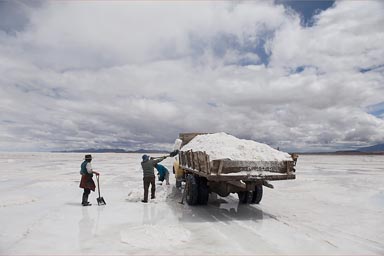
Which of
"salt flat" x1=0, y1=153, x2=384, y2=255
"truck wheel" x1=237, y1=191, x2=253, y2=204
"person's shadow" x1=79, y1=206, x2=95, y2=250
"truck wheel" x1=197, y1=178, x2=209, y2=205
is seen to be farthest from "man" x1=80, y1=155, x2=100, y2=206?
"truck wheel" x1=237, y1=191, x2=253, y2=204

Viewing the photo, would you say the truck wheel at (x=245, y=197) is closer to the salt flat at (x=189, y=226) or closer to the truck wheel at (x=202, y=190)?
the salt flat at (x=189, y=226)

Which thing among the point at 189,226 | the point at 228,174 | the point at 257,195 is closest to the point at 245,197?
the point at 257,195

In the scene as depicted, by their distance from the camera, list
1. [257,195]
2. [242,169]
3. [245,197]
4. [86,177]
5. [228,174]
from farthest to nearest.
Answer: [245,197]
[257,195]
[86,177]
[242,169]
[228,174]

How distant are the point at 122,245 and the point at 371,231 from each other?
5.52 meters

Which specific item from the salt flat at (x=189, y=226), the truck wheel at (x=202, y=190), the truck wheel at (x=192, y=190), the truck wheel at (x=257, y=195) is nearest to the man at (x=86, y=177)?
the salt flat at (x=189, y=226)

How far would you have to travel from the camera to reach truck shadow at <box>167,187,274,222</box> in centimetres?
771

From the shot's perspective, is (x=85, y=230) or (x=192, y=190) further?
(x=192, y=190)

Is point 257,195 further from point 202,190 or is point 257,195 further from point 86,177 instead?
point 86,177

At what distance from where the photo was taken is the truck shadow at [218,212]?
7.71m

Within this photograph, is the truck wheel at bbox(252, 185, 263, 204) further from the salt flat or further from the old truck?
the old truck

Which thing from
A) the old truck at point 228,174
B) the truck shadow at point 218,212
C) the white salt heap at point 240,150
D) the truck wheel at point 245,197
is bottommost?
the truck shadow at point 218,212

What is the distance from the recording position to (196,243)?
5.57 metres

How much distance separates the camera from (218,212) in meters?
8.54

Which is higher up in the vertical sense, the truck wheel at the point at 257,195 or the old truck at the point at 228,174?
the old truck at the point at 228,174
